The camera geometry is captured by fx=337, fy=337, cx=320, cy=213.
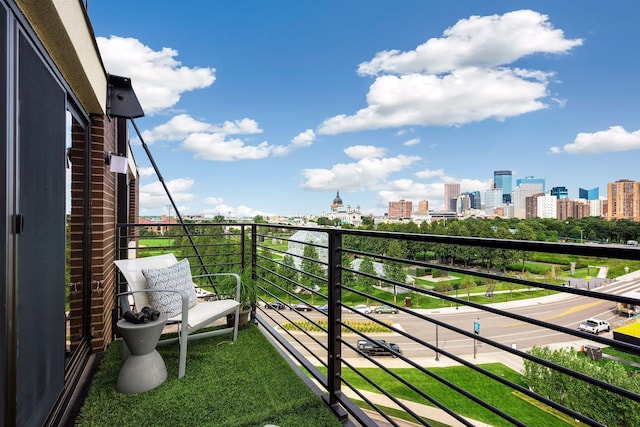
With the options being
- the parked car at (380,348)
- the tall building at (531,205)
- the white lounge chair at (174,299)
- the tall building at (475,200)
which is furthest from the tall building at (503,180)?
the white lounge chair at (174,299)

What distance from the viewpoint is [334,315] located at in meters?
2.05

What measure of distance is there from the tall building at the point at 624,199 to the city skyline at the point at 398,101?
39.8ft

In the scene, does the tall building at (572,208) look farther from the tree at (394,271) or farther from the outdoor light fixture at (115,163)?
the outdoor light fixture at (115,163)

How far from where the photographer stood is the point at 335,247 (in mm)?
2016

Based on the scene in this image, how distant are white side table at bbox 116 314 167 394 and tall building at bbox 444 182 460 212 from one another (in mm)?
41708

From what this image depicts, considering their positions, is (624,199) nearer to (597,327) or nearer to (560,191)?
(560,191)

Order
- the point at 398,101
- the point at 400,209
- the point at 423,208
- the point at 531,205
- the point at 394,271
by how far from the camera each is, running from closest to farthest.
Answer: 1. the point at 394,271
2. the point at 531,205
3. the point at 423,208
4. the point at 400,209
5. the point at 398,101

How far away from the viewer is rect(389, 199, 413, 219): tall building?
4124 cm

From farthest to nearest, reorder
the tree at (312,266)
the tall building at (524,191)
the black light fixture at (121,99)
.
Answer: the tall building at (524,191), the black light fixture at (121,99), the tree at (312,266)

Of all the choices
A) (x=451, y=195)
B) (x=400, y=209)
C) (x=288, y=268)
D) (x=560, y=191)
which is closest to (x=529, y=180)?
(x=560, y=191)

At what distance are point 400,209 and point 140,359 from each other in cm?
4183

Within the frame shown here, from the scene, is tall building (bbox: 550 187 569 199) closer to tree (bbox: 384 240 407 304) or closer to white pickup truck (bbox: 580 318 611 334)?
tree (bbox: 384 240 407 304)

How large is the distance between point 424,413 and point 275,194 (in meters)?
28.1

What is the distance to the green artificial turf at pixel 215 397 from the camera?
1.93 meters
